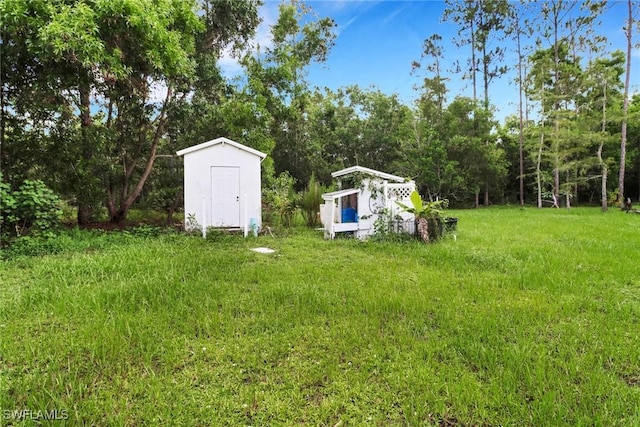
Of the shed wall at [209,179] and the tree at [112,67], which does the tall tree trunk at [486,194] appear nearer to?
the tree at [112,67]

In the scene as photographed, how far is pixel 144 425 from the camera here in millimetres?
A: 1835

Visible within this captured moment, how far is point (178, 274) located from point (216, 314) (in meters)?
1.41

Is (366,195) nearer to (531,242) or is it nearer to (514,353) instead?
(531,242)

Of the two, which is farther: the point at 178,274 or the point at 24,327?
the point at 178,274

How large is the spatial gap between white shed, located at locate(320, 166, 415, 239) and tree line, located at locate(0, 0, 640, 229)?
177 inches

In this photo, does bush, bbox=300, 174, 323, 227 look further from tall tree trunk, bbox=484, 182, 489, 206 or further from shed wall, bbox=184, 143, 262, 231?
tall tree trunk, bbox=484, 182, 489, 206

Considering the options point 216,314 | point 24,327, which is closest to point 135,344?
point 216,314

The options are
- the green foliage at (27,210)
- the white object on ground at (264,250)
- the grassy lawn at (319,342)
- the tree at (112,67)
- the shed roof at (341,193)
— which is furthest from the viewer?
the shed roof at (341,193)

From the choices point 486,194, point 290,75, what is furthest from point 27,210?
point 486,194

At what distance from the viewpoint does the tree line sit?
623 cm

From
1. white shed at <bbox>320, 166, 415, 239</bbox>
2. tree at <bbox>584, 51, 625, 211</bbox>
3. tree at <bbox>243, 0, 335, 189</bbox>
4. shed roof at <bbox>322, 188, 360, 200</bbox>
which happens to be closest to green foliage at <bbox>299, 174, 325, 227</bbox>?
white shed at <bbox>320, 166, 415, 239</bbox>

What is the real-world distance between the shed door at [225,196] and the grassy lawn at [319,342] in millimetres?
3375

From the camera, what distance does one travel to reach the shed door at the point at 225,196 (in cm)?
826

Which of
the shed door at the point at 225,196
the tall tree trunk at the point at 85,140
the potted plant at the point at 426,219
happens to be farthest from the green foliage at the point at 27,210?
the potted plant at the point at 426,219
